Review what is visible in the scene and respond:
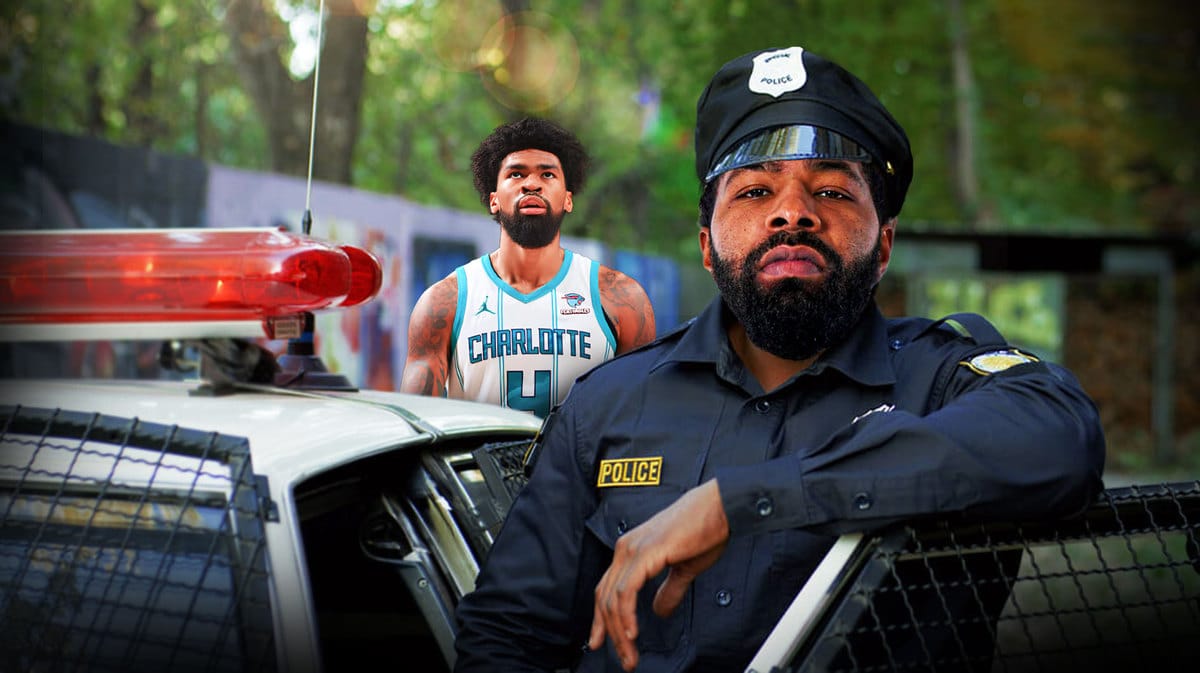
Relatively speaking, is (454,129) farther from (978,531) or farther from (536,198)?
(978,531)

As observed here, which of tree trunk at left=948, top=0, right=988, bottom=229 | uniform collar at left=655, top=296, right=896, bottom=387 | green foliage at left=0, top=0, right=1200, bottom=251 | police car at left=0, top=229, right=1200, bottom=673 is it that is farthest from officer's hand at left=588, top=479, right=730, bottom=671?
tree trunk at left=948, top=0, right=988, bottom=229

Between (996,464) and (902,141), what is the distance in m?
0.76

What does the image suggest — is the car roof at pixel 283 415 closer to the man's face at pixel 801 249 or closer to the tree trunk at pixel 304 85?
the man's face at pixel 801 249

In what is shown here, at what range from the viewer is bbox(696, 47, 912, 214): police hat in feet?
7.14

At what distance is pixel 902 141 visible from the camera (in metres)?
2.28

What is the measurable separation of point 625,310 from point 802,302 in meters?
0.56

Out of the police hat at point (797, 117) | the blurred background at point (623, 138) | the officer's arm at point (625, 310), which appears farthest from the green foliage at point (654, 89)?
the police hat at point (797, 117)

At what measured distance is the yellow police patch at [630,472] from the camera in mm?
2191

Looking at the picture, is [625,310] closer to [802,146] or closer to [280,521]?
[802,146]

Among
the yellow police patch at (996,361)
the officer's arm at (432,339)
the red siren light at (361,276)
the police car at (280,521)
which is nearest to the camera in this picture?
the police car at (280,521)

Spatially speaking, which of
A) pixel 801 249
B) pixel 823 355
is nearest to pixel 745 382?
pixel 823 355

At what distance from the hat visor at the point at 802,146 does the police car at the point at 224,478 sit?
798 millimetres

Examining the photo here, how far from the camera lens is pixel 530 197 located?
2.55 meters

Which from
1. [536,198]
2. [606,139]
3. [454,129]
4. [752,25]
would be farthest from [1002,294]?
[536,198]
